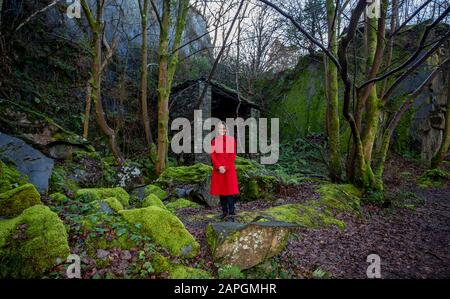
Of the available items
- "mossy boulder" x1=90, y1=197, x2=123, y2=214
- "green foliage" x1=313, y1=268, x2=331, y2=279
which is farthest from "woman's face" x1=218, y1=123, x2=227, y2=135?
"green foliage" x1=313, y1=268, x2=331, y2=279

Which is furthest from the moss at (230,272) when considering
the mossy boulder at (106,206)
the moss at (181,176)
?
the moss at (181,176)

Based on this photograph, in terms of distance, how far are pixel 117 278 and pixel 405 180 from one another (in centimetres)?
1161

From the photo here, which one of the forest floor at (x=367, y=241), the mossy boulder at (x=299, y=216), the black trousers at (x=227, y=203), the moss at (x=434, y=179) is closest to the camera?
the forest floor at (x=367, y=241)

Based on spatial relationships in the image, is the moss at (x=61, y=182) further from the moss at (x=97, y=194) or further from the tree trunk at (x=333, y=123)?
the tree trunk at (x=333, y=123)

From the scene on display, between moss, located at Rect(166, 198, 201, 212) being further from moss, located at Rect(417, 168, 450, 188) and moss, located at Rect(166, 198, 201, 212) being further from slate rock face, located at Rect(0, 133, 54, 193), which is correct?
moss, located at Rect(417, 168, 450, 188)

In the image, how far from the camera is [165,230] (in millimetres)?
3885

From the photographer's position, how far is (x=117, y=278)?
9.95 ft

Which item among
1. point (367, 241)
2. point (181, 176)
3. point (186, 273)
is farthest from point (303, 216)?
point (181, 176)

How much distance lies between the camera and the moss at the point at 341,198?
6871 mm

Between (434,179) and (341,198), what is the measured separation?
608 centimetres

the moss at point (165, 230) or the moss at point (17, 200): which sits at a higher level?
the moss at point (17, 200)

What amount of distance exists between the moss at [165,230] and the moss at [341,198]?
3.94 metres

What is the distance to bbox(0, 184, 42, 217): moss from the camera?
364 centimetres

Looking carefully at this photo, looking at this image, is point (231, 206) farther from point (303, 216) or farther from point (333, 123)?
point (333, 123)
